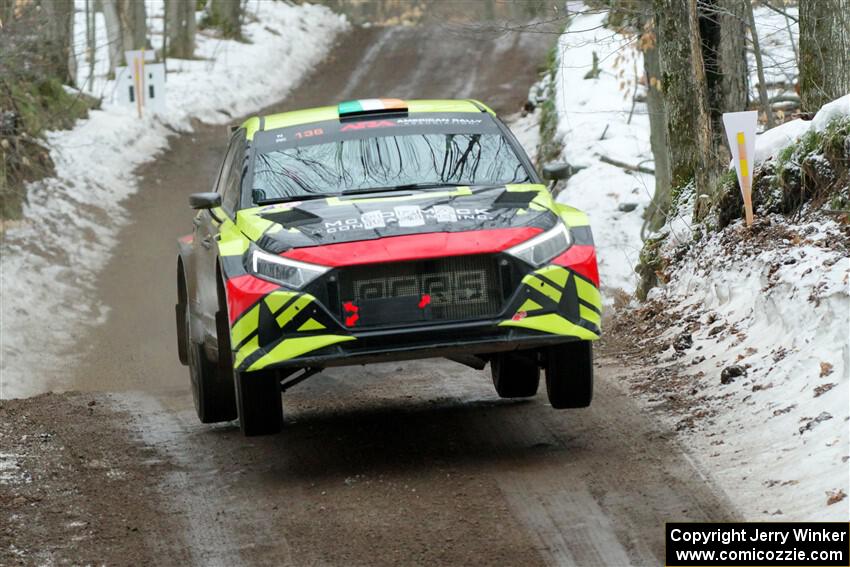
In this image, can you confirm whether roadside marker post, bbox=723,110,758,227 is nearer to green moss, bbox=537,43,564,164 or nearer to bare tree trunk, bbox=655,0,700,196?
bare tree trunk, bbox=655,0,700,196

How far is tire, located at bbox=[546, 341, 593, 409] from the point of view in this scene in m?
7.13

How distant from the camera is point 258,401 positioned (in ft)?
22.7

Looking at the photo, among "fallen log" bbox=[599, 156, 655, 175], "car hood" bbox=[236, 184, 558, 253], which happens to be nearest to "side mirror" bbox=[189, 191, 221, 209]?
"car hood" bbox=[236, 184, 558, 253]

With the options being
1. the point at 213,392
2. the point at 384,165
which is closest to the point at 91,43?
the point at 213,392

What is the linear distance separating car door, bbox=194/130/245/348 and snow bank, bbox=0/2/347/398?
7.21 meters

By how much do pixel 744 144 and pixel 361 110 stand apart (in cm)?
313

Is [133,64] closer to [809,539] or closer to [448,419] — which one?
[448,419]

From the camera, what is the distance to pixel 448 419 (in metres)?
8.48

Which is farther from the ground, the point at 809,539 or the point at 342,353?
the point at 342,353

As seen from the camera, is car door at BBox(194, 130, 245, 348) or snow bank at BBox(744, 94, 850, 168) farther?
snow bank at BBox(744, 94, 850, 168)

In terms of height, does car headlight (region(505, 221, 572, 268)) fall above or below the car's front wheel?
above

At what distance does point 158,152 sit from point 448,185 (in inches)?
819

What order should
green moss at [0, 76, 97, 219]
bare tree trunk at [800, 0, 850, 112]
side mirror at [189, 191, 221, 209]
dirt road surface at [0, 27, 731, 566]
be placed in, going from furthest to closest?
green moss at [0, 76, 97, 219] → bare tree trunk at [800, 0, 850, 112] → side mirror at [189, 191, 221, 209] → dirt road surface at [0, 27, 731, 566]

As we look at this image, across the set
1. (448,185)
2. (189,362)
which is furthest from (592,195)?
(448,185)
